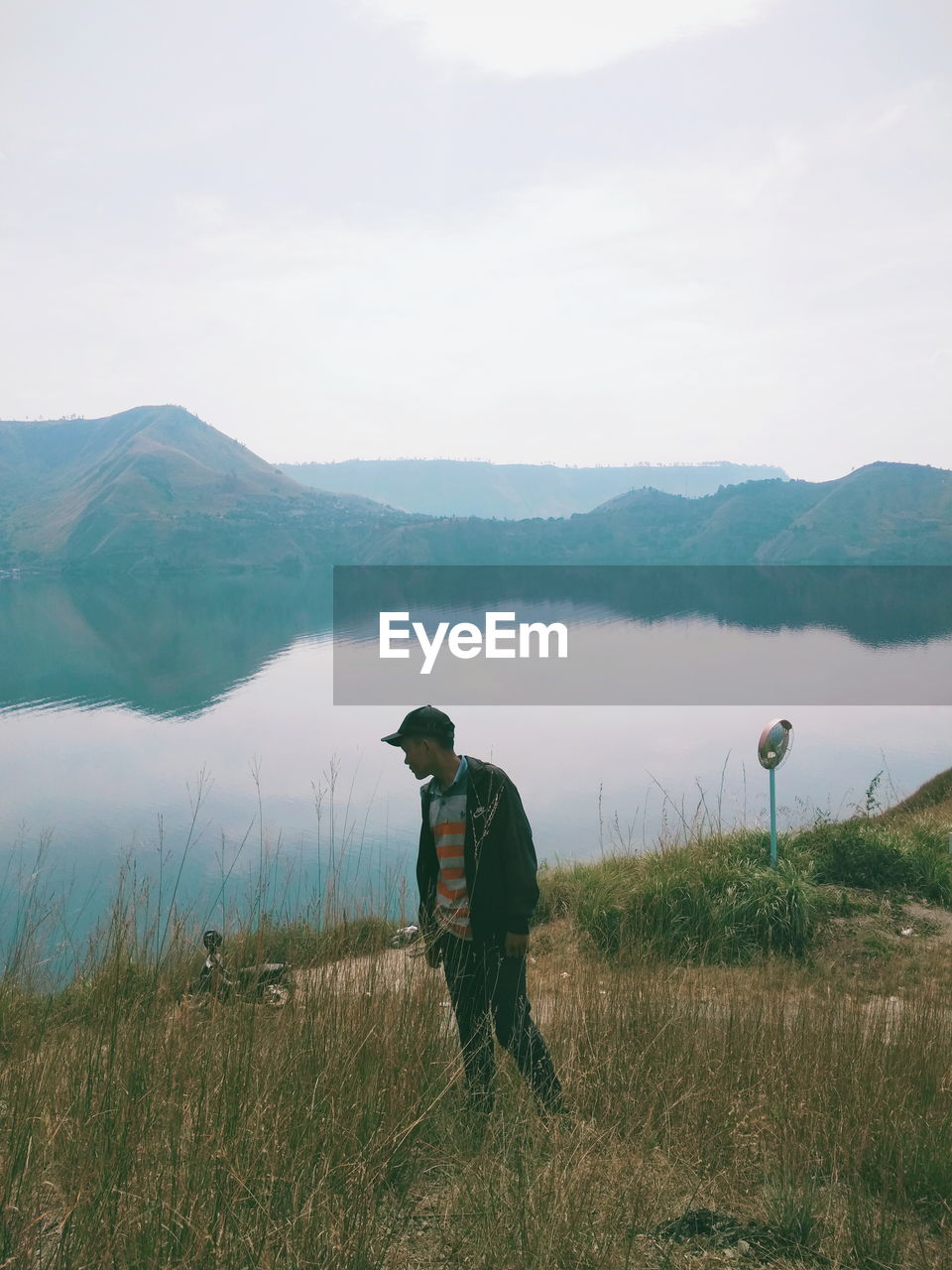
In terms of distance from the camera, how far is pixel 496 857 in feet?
13.5

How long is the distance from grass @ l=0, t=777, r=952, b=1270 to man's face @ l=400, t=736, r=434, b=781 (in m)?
0.88

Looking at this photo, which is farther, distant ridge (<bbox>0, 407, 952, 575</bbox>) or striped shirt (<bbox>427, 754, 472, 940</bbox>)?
distant ridge (<bbox>0, 407, 952, 575</bbox>)

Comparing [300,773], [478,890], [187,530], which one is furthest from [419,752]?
[187,530]

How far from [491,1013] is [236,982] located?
1.33 m

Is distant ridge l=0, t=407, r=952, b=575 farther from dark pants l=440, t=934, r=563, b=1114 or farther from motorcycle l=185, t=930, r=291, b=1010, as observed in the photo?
dark pants l=440, t=934, r=563, b=1114

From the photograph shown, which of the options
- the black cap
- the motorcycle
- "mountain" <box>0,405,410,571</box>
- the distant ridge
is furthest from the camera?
"mountain" <box>0,405,410,571</box>

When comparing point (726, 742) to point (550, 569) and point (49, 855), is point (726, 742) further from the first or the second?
point (550, 569)

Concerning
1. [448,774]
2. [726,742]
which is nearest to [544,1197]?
[448,774]

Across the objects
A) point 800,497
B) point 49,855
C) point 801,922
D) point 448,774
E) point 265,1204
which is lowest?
point 49,855

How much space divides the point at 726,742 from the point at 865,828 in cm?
2110

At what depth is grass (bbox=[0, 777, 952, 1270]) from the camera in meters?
2.54

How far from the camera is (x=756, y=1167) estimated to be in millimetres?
3418

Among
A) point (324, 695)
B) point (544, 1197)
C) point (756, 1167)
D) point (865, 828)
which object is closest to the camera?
point (544, 1197)

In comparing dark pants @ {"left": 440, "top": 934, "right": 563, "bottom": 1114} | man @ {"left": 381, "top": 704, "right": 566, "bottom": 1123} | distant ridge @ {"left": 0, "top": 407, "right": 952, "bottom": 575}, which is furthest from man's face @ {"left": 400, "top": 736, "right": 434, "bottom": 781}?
distant ridge @ {"left": 0, "top": 407, "right": 952, "bottom": 575}
